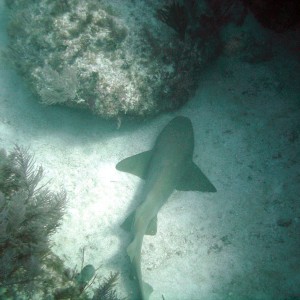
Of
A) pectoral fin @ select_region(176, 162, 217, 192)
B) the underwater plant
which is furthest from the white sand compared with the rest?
the underwater plant

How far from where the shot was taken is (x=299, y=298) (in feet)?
13.9

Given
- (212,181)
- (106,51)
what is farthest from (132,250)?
(106,51)

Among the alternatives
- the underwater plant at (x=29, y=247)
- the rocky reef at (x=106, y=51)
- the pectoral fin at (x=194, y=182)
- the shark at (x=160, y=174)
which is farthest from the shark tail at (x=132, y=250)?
the rocky reef at (x=106, y=51)

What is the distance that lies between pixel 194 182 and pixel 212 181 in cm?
40

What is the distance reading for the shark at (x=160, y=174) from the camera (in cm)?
484

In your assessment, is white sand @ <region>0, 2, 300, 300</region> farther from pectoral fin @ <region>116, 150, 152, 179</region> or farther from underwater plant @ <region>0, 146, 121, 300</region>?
underwater plant @ <region>0, 146, 121, 300</region>

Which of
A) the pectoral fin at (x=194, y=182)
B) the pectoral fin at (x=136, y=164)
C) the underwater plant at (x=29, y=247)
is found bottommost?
the pectoral fin at (x=194, y=182)

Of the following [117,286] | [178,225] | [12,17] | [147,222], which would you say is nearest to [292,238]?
[178,225]

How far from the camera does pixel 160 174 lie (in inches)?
215

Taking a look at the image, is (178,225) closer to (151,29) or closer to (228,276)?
(228,276)

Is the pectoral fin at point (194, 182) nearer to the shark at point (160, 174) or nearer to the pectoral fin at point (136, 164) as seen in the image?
the shark at point (160, 174)

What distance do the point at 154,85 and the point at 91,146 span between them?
2.06m

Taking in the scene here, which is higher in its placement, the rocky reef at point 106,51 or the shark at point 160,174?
the rocky reef at point 106,51

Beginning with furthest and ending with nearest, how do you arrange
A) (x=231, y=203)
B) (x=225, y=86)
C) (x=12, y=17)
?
(x=225, y=86) < (x=12, y=17) < (x=231, y=203)
